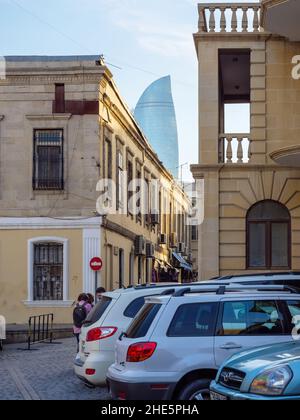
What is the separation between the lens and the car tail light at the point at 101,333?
1277 cm

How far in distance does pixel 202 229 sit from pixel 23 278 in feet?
31.9

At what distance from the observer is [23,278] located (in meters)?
30.3

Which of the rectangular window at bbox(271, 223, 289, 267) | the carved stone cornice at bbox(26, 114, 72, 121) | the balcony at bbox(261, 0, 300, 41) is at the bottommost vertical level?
the rectangular window at bbox(271, 223, 289, 267)

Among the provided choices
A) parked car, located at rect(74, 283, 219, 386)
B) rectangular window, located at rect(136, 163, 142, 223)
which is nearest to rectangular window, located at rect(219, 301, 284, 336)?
parked car, located at rect(74, 283, 219, 386)

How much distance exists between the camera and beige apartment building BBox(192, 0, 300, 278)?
901 inches

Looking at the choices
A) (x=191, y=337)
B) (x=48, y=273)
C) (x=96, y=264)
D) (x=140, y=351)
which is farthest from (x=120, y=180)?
(x=140, y=351)

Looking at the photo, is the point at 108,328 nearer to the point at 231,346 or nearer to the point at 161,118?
the point at 231,346

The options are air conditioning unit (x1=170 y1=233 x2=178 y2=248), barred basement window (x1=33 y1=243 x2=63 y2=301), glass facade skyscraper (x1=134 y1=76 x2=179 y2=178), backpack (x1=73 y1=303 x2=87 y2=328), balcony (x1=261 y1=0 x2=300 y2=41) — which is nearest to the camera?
backpack (x1=73 y1=303 x2=87 y2=328)

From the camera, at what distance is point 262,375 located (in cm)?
820

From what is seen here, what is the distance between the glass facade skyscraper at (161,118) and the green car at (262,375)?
80804mm

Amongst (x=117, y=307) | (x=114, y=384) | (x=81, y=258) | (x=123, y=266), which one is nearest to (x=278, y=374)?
(x=114, y=384)

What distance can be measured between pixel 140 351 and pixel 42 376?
708 cm

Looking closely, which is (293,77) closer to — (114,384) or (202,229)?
(202,229)

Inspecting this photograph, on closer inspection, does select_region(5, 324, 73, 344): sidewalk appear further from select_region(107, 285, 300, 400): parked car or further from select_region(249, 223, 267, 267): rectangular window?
select_region(107, 285, 300, 400): parked car
